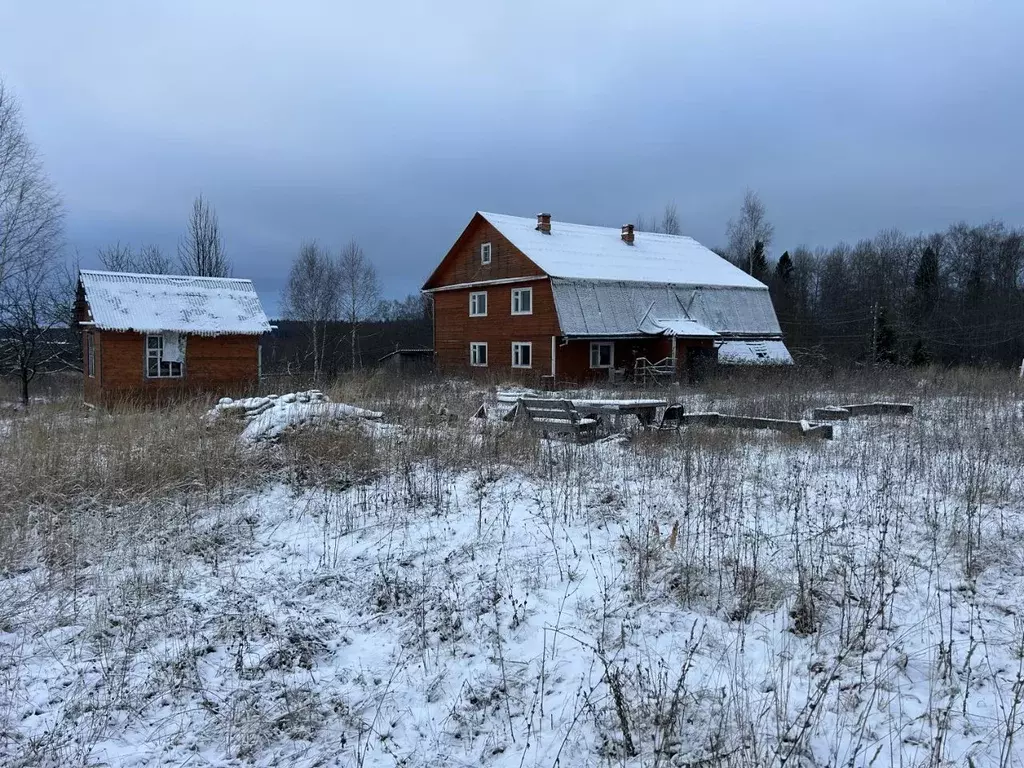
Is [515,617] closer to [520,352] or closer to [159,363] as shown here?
[159,363]

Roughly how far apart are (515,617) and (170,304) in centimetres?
2015

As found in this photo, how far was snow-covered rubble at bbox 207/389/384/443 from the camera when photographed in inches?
383

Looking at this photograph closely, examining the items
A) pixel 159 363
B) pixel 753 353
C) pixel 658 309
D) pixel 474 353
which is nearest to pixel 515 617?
pixel 159 363

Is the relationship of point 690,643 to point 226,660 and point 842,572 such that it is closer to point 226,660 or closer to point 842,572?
point 842,572

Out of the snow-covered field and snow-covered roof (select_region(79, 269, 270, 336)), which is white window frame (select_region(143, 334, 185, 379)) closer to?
snow-covered roof (select_region(79, 269, 270, 336))

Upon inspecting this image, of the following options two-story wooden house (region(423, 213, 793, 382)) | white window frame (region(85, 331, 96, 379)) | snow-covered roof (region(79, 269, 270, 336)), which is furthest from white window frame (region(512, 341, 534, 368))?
white window frame (region(85, 331, 96, 379))

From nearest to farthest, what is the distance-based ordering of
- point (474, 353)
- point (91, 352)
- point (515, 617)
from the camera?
point (515, 617), point (91, 352), point (474, 353)

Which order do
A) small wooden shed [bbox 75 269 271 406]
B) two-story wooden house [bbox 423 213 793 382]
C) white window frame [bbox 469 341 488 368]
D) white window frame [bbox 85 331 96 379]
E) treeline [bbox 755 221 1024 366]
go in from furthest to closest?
treeline [bbox 755 221 1024 366]
white window frame [bbox 469 341 488 368]
two-story wooden house [bbox 423 213 793 382]
white window frame [bbox 85 331 96 379]
small wooden shed [bbox 75 269 271 406]

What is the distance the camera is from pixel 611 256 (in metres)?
30.7

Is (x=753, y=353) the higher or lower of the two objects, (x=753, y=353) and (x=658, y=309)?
Answer: the lower

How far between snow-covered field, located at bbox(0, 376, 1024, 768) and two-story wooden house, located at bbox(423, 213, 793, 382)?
728 inches

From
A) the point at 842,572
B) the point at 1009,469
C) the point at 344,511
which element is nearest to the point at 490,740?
the point at 842,572

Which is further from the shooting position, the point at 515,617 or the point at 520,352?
the point at 520,352

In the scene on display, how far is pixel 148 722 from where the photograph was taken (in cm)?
401
